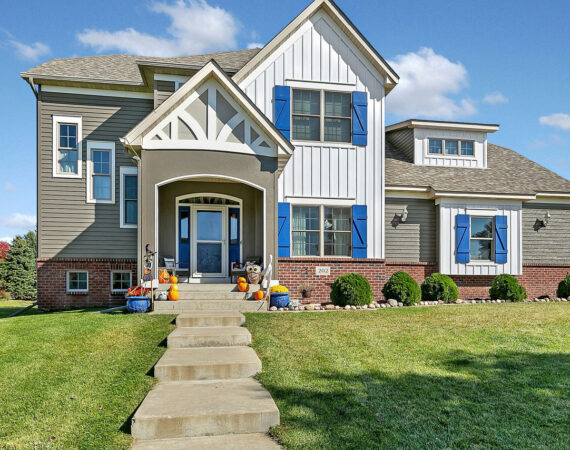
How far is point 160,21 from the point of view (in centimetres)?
1133

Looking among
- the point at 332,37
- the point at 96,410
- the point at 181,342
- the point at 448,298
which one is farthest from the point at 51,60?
the point at 448,298

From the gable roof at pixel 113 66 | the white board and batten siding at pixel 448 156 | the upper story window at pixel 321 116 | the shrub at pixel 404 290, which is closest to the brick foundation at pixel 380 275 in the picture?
the shrub at pixel 404 290

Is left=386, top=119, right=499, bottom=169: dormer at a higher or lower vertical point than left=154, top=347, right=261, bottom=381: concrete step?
higher

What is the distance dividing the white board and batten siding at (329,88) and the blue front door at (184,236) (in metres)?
2.67

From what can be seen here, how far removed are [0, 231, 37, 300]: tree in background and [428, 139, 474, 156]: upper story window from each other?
2564 centimetres

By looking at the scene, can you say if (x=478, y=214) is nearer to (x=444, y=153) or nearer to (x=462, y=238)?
(x=462, y=238)

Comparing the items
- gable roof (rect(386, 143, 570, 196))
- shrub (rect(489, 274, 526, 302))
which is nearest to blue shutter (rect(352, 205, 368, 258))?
gable roof (rect(386, 143, 570, 196))

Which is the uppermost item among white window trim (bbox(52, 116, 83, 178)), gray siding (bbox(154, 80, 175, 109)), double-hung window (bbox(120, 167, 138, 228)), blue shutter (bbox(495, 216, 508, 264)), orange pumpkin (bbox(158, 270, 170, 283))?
gray siding (bbox(154, 80, 175, 109))

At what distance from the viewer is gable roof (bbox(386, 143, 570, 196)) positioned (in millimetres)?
14258

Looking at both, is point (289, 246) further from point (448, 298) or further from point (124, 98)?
point (124, 98)

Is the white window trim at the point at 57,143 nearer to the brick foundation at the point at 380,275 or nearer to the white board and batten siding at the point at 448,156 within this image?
the brick foundation at the point at 380,275

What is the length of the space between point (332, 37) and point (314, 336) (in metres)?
9.45

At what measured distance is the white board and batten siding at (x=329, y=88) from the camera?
41.7 feet

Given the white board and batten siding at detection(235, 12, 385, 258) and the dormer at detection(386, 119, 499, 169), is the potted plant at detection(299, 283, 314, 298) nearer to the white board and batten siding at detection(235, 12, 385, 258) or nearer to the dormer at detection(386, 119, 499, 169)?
the white board and batten siding at detection(235, 12, 385, 258)
